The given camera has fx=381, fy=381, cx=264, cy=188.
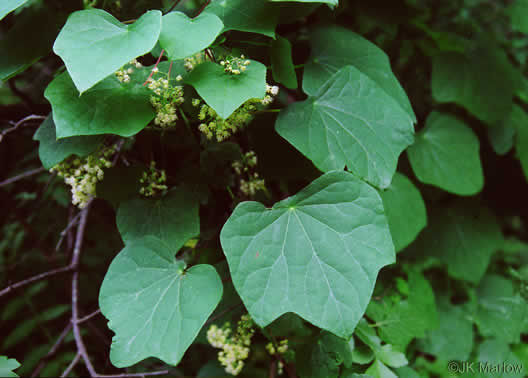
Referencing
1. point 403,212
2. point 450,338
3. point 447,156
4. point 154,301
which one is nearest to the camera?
point 154,301

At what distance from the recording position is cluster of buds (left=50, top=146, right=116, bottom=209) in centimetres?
121

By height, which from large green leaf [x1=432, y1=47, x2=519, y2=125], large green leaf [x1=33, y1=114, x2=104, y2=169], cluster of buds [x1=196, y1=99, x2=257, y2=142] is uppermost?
cluster of buds [x1=196, y1=99, x2=257, y2=142]

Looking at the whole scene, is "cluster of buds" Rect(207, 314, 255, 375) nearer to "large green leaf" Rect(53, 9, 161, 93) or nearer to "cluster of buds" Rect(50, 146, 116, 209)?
"cluster of buds" Rect(50, 146, 116, 209)

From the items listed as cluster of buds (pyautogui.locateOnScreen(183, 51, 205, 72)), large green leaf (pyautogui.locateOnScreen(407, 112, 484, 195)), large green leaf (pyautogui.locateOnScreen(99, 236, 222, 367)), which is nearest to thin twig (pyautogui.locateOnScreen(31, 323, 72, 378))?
large green leaf (pyautogui.locateOnScreen(99, 236, 222, 367))

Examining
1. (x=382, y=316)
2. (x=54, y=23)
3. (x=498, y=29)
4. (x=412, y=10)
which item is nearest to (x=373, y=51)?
(x=412, y=10)

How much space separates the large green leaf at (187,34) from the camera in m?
0.96

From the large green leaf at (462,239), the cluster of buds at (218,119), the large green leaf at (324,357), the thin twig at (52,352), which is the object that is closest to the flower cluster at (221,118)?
the cluster of buds at (218,119)

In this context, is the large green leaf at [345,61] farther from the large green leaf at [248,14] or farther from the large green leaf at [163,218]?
the large green leaf at [163,218]

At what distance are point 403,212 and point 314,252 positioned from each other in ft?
2.55

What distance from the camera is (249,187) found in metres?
1.41

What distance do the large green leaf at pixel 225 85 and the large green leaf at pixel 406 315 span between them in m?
1.04

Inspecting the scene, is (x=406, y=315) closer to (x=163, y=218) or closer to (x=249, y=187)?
(x=249, y=187)

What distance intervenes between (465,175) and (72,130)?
1.68 m

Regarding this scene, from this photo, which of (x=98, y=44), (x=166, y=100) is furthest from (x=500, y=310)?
(x=98, y=44)
